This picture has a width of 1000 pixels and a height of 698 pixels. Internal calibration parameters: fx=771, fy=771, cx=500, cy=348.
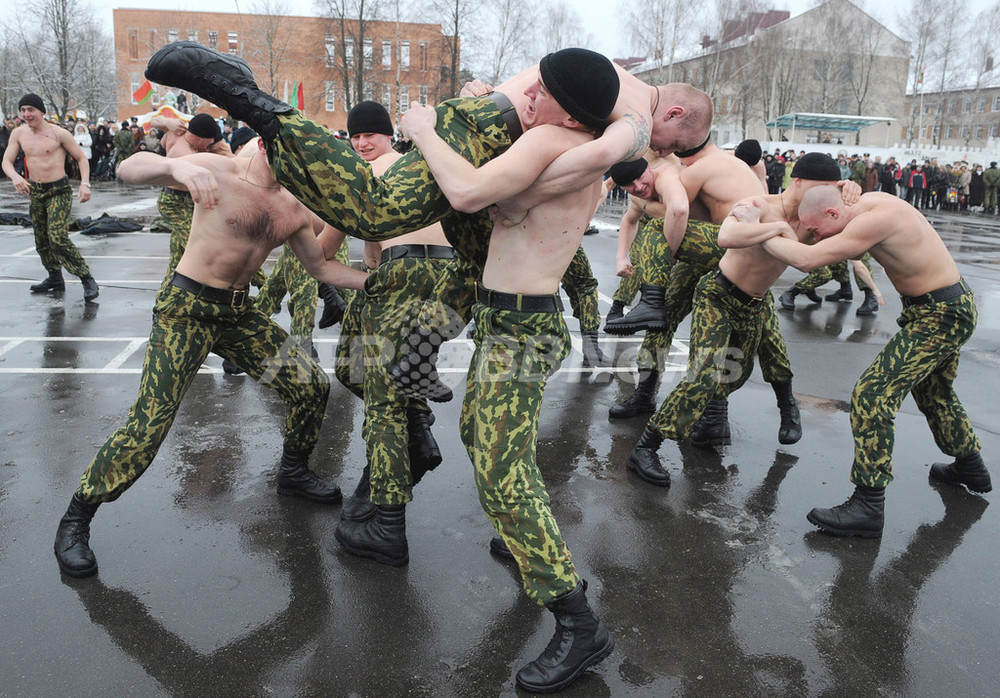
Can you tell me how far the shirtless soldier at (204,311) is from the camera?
10.6 feet

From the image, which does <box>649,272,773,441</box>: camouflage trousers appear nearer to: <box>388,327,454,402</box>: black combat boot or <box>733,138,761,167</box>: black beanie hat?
<box>388,327,454,402</box>: black combat boot

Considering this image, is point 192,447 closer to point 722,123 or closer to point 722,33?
point 722,33

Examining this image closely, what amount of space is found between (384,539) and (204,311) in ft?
4.18

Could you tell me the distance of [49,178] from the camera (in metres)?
8.24

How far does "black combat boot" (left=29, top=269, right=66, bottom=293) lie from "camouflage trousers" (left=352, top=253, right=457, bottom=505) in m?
7.01

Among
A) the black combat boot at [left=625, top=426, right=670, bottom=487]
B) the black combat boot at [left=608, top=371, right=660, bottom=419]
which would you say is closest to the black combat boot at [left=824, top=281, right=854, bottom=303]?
the black combat boot at [left=608, top=371, right=660, bottom=419]

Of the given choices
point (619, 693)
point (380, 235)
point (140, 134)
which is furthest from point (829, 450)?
point (140, 134)

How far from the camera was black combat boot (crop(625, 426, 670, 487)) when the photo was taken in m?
4.31

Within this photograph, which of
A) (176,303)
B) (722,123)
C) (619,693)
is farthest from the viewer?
(722,123)

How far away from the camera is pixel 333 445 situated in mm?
4734

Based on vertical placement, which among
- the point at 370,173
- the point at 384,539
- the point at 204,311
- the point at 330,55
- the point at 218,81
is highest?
the point at 330,55

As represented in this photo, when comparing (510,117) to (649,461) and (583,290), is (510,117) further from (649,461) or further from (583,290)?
(583,290)

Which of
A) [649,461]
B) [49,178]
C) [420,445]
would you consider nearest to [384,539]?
[420,445]

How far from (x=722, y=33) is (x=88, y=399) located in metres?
48.3
